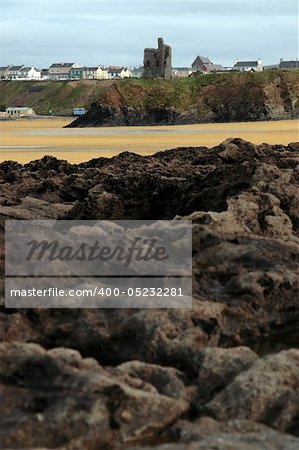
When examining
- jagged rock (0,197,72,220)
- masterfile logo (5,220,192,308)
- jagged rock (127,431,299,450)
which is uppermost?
jagged rock (0,197,72,220)

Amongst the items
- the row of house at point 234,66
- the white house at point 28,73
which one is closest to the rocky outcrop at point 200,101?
the row of house at point 234,66

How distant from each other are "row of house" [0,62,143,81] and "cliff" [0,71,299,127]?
96.7 m

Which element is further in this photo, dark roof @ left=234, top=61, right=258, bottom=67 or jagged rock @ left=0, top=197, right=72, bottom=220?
dark roof @ left=234, top=61, right=258, bottom=67

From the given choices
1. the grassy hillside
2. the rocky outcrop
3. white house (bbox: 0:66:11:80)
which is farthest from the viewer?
white house (bbox: 0:66:11:80)

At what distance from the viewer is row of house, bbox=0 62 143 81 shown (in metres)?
164

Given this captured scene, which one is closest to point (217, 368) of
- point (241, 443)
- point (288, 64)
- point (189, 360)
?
point (189, 360)

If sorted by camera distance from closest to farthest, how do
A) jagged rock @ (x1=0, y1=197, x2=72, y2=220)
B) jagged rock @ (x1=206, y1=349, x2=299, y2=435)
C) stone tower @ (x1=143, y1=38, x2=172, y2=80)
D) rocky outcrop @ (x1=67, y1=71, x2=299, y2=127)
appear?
jagged rock @ (x1=206, y1=349, x2=299, y2=435) < jagged rock @ (x1=0, y1=197, x2=72, y2=220) < rocky outcrop @ (x1=67, y1=71, x2=299, y2=127) < stone tower @ (x1=143, y1=38, x2=172, y2=80)

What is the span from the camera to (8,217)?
10.2m

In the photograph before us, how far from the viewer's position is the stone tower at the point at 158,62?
7116cm

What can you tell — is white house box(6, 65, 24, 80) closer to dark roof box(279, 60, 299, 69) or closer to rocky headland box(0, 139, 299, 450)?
dark roof box(279, 60, 299, 69)

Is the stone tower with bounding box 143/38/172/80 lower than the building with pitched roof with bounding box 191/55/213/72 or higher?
lower

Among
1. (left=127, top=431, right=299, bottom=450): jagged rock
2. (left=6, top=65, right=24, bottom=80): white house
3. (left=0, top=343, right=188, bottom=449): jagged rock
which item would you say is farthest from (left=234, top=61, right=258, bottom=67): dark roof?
(left=127, top=431, right=299, bottom=450): jagged rock

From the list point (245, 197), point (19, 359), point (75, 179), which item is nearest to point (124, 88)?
point (75, 179)

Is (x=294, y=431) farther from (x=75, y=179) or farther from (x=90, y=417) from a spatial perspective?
(x=75, y=179)
